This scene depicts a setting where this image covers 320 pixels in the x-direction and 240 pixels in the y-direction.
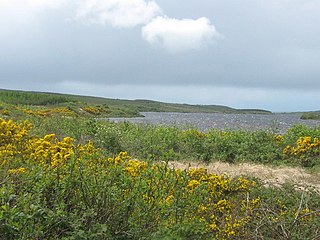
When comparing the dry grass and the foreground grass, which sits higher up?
the foreground grass

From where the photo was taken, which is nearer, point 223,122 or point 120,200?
point 120,200

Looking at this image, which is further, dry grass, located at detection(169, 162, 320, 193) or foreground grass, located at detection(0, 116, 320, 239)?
dry grass, located at detection(169, 162, 320, 193)

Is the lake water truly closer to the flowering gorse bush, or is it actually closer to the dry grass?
the flowering gorse bush

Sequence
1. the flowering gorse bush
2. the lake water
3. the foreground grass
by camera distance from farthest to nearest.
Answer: the lake water
the flowering gorse bush
the foreground grass

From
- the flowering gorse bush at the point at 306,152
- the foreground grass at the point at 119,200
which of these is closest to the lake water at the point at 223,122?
the flowering gorse bush at the point at 306,152

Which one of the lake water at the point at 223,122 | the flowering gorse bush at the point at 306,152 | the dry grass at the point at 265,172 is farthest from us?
the lake water at the point at 223,122

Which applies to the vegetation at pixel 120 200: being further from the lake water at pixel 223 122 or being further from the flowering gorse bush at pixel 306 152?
the lake water at pixel 223 122

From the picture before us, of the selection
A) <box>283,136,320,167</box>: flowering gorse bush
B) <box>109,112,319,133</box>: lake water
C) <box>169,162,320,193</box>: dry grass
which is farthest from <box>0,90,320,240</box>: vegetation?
<box>109,112,319,133</box>: lake water

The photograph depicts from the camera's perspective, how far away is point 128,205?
3.71m

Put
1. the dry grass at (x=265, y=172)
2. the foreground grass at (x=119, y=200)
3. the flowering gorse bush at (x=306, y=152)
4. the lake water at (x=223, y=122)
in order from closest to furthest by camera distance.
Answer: the foreground grass at (x=119, y=200)
the dry grass at (x=265, y=172)
the flowering gorse bush at (x=306, y=152)
the lake water at (x=223, y=122)

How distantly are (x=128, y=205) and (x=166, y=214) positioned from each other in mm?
381

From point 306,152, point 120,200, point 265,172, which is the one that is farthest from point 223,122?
point 120,200

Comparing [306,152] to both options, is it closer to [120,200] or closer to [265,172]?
[265,172]

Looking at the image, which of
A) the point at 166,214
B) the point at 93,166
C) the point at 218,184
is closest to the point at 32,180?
the point at 93,166
